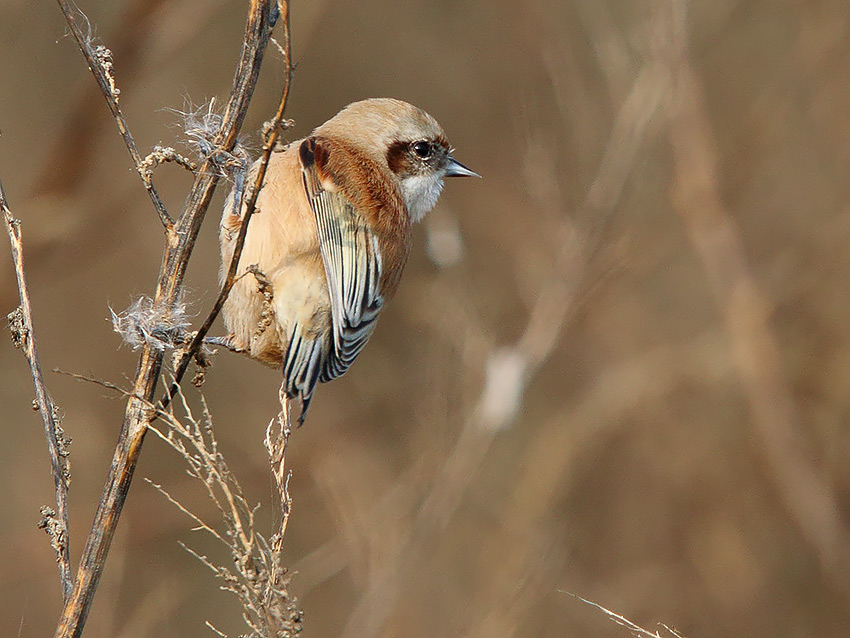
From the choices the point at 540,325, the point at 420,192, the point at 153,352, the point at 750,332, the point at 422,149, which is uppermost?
the point at 750,332

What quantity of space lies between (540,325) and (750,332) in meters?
2.12

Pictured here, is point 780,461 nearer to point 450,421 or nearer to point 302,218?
point 450,421

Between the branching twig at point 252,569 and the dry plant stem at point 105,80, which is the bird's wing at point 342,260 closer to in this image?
the dry plant stem at point 105,80

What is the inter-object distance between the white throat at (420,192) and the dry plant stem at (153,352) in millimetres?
1982

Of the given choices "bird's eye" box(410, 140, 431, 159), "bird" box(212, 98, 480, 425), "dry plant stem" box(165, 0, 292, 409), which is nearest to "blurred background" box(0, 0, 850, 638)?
"bird's eye" box(410, 140, 431, 159)

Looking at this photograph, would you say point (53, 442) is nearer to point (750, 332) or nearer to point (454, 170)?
point (454, 170)

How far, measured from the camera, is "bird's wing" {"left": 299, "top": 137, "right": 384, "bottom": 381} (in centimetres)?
321

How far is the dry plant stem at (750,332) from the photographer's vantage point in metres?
5.57

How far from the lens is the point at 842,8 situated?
5.84 m

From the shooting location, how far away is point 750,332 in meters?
5.66

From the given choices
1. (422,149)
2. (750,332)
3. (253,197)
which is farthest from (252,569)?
(750,332)

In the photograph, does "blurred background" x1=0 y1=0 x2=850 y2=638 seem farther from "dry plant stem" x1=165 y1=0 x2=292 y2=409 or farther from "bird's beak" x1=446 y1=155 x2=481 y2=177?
"dry plant stem" x1=165 y1=0 x2=292 y2=409

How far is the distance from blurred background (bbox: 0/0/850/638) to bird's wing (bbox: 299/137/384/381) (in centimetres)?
102

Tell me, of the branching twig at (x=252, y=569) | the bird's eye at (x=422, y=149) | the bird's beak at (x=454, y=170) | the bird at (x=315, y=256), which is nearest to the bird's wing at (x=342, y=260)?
the bird at (x=315, y=256)
